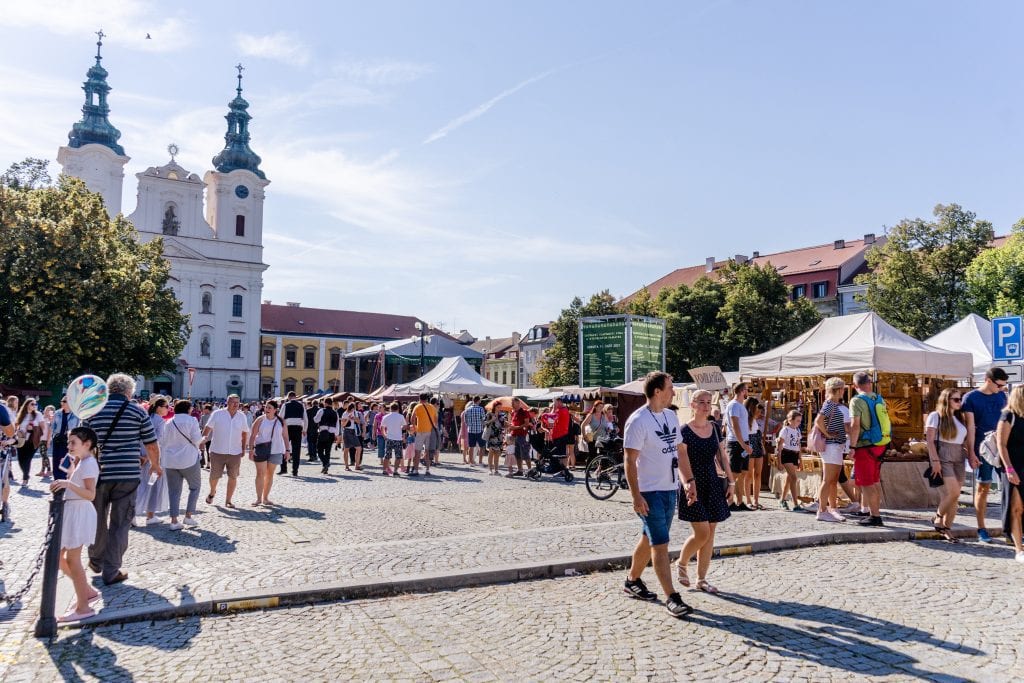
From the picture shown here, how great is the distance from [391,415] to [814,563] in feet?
37.1

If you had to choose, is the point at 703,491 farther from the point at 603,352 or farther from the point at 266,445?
the point at 603,352

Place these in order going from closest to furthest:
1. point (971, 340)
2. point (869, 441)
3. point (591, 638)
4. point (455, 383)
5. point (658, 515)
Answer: point (591, 638), point (658, 515), point (869, 441), point (971, 340), point (455, 383)

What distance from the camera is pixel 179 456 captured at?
398 inches

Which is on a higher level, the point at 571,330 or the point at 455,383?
the point at 571,330

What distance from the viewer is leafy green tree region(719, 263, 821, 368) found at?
1876 inches

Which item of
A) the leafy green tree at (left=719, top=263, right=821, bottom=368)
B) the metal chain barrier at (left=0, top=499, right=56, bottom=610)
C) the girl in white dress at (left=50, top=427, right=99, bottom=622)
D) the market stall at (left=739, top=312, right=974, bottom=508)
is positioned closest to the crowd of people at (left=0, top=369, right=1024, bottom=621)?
the girl in white dress at (left=50, top=427, right=99, bottom=622)

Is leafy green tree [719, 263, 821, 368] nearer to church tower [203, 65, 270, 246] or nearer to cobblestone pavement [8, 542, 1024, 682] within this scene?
cobblestone pavement [8, 542, 1024, 682]

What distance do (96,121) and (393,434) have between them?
66047 mm

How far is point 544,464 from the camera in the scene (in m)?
17.7

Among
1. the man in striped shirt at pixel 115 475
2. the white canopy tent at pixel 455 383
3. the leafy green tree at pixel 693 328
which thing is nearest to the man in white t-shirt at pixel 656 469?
the man in striped shirt at pixel 115 475

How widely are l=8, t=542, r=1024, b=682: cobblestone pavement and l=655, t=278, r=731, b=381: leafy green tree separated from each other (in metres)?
42.7

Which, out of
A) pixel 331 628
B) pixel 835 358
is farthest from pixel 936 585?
pixel 835 358

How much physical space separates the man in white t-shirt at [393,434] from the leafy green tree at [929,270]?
117 feet

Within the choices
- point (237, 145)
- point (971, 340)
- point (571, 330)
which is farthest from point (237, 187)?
point (971, 340)
